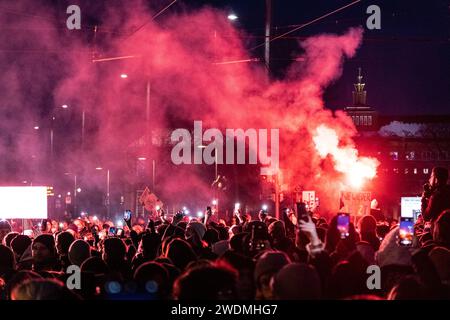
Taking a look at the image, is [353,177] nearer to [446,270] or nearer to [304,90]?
[304,90]

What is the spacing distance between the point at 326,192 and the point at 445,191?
4361 centimetres

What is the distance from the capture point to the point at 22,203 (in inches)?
854

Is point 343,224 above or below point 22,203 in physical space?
above

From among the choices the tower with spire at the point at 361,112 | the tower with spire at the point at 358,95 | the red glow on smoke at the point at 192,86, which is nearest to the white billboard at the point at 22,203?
the red glow on smoke at the point at 192,86

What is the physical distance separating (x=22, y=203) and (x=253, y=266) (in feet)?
52.4

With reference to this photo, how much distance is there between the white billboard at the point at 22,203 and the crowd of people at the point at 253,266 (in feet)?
31.3

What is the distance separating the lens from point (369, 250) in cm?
867

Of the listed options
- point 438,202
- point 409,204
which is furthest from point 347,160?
point 438,202

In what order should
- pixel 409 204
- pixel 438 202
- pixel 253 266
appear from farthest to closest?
pixel 409 204
pixel 438 202
pixel 253 266

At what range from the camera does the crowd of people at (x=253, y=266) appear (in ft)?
16.3

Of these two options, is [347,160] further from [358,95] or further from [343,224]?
[358,95]

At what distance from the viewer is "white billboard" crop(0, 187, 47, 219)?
21375 mm

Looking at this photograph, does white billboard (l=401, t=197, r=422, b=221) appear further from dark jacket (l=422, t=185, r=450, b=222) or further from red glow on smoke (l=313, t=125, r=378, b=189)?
dark jacket (l=422, t=185, r=450, b=222)

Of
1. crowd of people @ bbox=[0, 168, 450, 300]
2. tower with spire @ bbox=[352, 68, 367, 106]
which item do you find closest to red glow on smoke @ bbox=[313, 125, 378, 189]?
crowd of people @ bbox=[0, 168, 450, 300]
